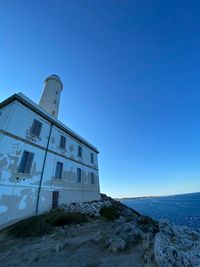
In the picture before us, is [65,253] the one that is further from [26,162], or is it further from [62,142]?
[62,142]

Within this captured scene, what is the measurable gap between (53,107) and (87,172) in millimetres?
12129

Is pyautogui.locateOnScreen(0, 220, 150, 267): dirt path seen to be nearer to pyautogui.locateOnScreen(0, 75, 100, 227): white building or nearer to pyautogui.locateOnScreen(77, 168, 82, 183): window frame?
pyautogui.locateOnScreen(0, 75, 100, 227): white building

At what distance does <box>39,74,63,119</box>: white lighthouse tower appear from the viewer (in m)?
23.1

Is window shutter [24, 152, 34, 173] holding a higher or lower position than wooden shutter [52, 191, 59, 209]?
higher

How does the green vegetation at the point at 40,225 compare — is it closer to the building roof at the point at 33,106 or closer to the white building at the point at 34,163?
the white building at the point at 34,163

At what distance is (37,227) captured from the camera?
8.51 m

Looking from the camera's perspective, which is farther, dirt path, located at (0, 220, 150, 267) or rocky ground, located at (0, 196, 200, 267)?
dirt path, located at (0, 220, 150, 267)

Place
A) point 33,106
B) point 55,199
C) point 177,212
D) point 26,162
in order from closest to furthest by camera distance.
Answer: point 26,162, point 33,106, point 55,199, point 177,212

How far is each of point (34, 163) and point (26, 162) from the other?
0.73m

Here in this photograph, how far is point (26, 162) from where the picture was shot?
12141mm

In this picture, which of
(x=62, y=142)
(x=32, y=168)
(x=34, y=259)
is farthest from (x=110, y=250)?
(x=62, y=142)

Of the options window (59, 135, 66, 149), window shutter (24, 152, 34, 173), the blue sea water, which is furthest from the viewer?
the blue sea water

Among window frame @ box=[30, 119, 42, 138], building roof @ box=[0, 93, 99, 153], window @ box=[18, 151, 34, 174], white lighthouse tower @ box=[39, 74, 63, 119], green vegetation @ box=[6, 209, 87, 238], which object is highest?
white lighthouse tower @ box=[39, 74, 63, 119]

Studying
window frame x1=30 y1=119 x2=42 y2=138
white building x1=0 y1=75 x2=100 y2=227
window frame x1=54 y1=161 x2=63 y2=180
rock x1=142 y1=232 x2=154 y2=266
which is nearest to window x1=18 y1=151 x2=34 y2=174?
white building x1=0 y1=75 x2=100 y2=227
